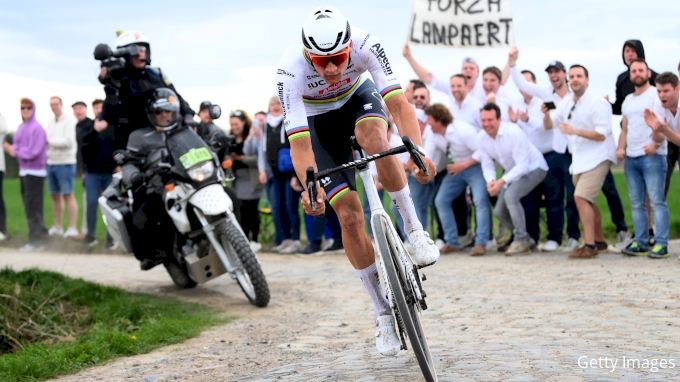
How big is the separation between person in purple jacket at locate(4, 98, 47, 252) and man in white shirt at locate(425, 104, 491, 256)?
27.9ft

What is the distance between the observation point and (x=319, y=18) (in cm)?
626

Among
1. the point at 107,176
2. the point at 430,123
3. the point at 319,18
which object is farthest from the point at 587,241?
the point at 107,176

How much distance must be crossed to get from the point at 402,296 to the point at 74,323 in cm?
538

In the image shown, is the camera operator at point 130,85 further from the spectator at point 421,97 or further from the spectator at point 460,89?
the spectator at point 460,89

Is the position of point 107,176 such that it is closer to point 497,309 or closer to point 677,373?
point 497,309

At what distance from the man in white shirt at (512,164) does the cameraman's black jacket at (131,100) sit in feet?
16.0

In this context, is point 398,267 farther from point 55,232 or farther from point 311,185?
point 55,232

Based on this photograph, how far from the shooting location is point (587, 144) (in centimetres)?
1280

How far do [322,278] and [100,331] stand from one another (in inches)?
163

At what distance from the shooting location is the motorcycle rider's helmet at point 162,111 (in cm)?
1112

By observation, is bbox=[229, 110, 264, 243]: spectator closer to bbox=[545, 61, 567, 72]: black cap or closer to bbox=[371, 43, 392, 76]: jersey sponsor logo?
bbox=[545, 61, 567, 72]: black cap

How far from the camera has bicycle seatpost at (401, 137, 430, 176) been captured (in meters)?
6.03

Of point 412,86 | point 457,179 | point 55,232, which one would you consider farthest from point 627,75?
point 55,232

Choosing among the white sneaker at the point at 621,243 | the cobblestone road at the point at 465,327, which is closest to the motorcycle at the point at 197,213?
the cobblestone road at the point at 465,327
